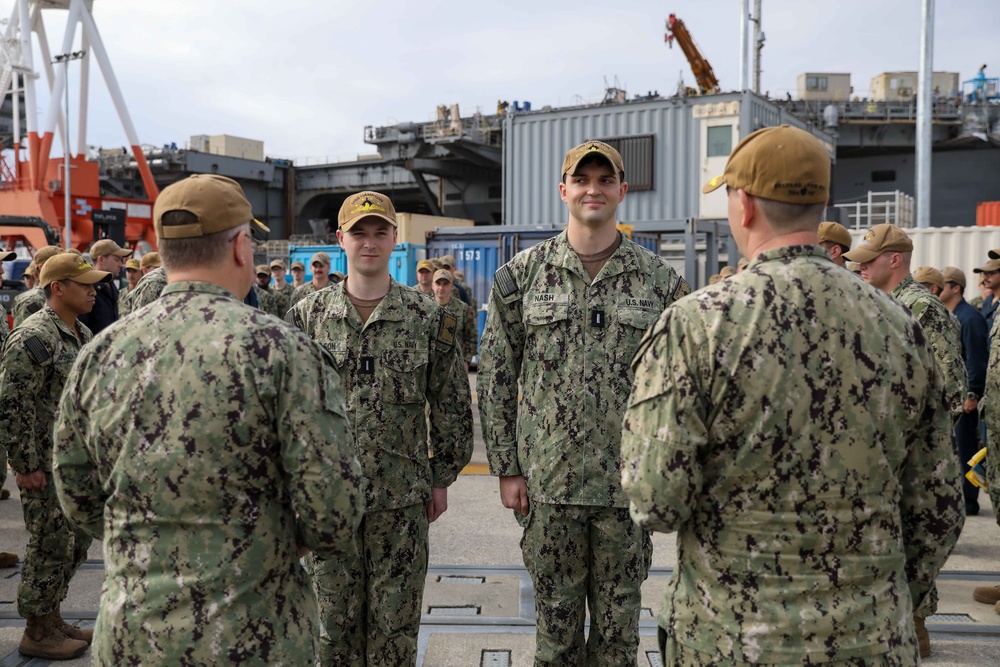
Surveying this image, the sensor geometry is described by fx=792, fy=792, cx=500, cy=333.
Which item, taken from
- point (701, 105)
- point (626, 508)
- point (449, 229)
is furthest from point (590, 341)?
point (701, 105)

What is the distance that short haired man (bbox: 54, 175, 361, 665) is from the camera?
1.78m

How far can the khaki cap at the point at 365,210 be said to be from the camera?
124 inches

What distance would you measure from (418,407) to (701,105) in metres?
19.7

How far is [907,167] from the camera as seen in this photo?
36312 millimetres

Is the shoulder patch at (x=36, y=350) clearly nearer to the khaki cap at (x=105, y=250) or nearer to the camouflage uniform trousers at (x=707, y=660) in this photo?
the camouflage uniform trousers at (x=707, y=660)

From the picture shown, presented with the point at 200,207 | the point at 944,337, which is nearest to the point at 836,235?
the point at 944,337

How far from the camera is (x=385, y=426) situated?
120 inches

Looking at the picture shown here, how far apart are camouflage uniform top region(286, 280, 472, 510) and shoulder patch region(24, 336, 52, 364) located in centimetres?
144


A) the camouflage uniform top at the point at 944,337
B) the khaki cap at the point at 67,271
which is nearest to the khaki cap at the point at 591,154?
the camouflage uniform top at the point at 944,337

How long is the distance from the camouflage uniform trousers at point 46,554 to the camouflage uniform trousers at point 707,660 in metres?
2.99

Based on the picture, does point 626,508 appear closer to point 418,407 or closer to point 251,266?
point 418,407

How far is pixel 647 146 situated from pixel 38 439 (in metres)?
19.7

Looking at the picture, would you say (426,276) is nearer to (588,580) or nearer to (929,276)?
(929,276)

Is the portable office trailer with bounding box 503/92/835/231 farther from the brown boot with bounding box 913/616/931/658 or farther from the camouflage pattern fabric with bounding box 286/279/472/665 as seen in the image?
the camouflage pattern fabric with bounding box 286/279/472/665
